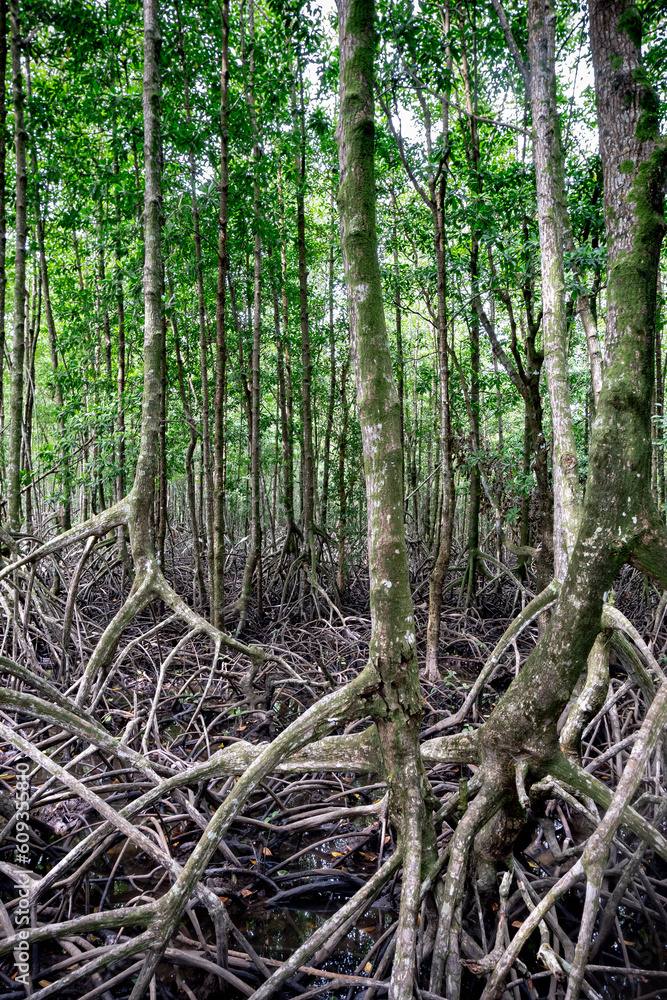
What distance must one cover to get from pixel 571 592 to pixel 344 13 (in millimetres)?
2187

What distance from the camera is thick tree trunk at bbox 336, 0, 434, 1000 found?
1869 millimetres

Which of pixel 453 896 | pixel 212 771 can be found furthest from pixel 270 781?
pixel 453 896

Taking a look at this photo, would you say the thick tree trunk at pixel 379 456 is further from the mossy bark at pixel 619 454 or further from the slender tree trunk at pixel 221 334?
the slender tree trunk at pixel 221 334

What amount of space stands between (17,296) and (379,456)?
13.0 ft

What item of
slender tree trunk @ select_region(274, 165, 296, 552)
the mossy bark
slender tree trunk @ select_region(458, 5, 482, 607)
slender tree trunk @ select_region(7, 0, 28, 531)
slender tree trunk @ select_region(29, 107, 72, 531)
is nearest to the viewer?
the mossy bark

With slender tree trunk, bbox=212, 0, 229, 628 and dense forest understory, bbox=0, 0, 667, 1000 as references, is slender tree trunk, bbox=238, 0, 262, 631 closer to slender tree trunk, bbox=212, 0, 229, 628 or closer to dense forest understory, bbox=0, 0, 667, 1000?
dense forest understory, bbox=0, 0, 667, 1000

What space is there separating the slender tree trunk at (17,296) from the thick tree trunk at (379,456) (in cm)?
348

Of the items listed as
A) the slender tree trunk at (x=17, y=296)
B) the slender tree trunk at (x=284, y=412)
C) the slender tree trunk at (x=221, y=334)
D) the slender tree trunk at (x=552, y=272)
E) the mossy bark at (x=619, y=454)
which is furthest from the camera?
the slender tree trunk at (x=284, y=412)

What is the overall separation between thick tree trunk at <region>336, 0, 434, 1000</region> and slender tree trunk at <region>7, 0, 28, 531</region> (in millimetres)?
3480

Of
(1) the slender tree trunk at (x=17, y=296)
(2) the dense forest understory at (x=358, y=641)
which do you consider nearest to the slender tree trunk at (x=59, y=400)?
(2) the dense forest understory at (x=358, y=641)

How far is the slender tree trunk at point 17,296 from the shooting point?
4.26 meters

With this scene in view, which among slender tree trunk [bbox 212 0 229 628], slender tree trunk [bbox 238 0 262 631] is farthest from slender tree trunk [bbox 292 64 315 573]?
slender tree trunk [bbox 212 0 229 628]

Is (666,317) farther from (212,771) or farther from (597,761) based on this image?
(212,771)

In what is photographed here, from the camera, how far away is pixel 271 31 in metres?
4.76
